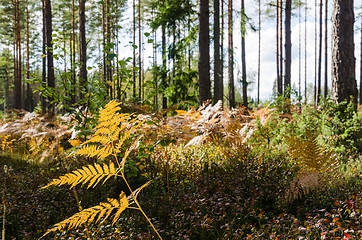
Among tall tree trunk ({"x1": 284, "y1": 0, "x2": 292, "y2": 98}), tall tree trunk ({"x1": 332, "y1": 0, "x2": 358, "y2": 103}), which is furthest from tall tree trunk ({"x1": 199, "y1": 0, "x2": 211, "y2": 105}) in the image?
tall tree trunk ({"x1": 284, "y1": 0, "x2": 292, "y2": 98})

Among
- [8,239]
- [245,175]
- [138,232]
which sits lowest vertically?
[8,239]

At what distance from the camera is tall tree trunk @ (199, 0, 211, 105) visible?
7.33 m

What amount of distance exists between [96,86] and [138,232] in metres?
2.50

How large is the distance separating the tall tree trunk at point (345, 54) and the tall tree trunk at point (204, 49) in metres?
3.24

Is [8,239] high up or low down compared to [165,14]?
down

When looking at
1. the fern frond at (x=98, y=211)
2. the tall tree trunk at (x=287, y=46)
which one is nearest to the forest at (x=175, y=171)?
the fern frond at (x=98, y=211)

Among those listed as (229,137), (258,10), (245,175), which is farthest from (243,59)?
(245,175)

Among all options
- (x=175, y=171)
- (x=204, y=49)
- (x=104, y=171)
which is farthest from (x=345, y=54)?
(x=104, y=171)

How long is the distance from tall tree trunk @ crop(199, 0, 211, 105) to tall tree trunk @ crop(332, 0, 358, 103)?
10.6 feet

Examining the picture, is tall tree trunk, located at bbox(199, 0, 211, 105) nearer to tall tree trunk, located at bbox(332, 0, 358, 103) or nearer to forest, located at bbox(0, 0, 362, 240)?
forest, located at bbox(0, 0, 362, 240)

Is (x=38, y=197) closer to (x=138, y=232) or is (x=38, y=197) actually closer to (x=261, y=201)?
(x=138, y=232)

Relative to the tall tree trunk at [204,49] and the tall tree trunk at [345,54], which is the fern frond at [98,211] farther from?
the tall tree trunk at [345,54]

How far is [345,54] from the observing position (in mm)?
6184

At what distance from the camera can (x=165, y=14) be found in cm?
916
